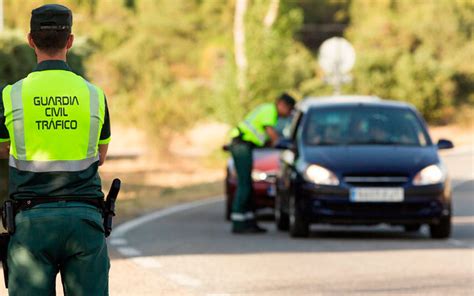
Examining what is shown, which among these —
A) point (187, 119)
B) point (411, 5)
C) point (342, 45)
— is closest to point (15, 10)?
point (187, 119)

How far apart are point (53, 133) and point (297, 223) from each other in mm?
11228

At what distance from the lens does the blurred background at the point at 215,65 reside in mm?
42875

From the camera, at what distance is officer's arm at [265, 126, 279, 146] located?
1875cm

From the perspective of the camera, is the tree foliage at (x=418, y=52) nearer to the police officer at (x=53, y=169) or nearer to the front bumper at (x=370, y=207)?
the front bumper at (x=370, y=207)

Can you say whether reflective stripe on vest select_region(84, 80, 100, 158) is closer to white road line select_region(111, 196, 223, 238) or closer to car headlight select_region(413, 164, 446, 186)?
car headlight select_region(413, 164, 446, 186)

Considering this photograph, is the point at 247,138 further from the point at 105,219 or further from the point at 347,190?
the point at 105,219

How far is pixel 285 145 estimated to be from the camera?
61.3 ft

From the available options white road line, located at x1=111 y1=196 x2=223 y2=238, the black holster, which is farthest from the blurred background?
the black holster

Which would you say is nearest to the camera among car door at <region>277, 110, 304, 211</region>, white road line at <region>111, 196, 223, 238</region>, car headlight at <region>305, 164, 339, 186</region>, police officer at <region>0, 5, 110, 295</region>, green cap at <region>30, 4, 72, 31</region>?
police officer at <region>0, 5, 110, 295</region>

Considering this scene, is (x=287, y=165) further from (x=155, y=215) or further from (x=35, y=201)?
(x=35, y=201)

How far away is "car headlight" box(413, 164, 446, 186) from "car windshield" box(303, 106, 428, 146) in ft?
2.42

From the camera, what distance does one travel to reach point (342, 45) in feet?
127

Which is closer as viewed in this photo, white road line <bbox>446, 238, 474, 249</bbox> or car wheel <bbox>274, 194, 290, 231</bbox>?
white road line <bbox>446, 238, 474, 249</bbox>

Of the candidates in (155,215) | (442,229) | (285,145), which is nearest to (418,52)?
(155,215)
